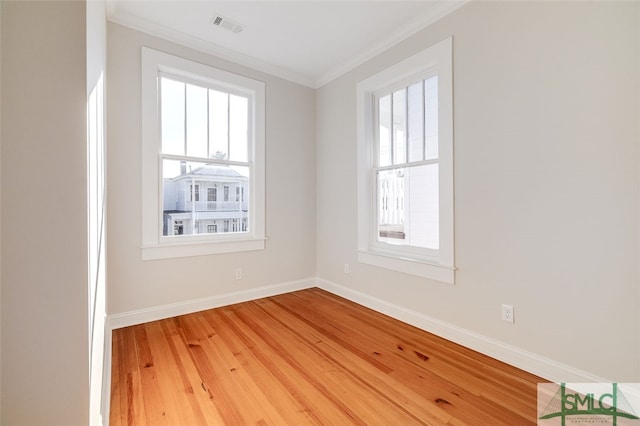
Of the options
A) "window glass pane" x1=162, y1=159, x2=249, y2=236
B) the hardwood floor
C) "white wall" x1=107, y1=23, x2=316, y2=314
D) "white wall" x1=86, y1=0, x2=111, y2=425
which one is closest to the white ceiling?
"white wall" x1=107, y1=23, x2=316, y2=314

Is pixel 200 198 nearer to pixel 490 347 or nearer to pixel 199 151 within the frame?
pixel 199 151

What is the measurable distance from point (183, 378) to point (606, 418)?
7.90 ft

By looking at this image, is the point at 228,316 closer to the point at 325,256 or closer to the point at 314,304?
the point at 314,304

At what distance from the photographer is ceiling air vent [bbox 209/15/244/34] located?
2545mm

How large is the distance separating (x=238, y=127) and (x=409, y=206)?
210 centimetres

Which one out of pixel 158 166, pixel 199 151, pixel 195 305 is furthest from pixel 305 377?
pixel 199 151

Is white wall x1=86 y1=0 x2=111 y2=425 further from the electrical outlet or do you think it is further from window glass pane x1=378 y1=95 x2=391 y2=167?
window glass pane x1=378 y1=95 x2=391 y2=167

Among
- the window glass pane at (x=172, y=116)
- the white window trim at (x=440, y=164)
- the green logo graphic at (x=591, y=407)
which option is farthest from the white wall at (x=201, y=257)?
the green logo graphic at (x=591, y=407)

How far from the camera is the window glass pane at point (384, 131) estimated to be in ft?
9.99

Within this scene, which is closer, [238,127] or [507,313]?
[507,313]

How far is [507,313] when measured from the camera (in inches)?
79.7

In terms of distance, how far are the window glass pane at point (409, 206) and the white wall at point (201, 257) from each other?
44.3 inches

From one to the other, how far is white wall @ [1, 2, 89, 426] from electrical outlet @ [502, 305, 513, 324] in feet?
7.64

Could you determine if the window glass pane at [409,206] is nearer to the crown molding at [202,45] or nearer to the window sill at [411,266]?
the window sill at [411,266]
